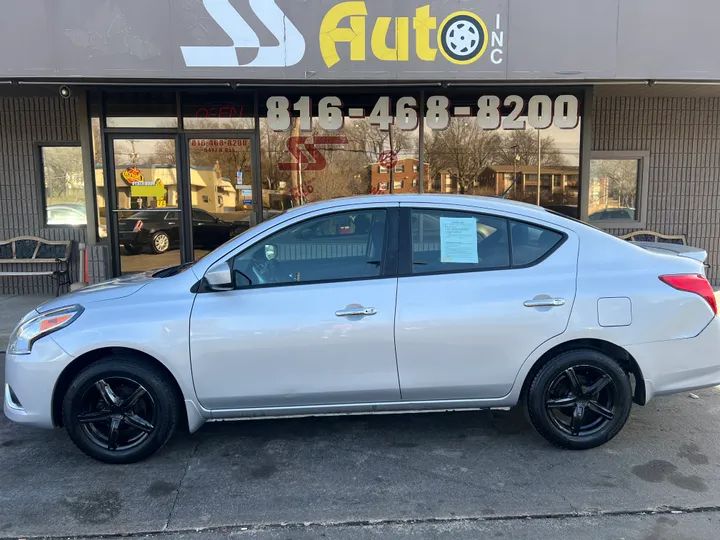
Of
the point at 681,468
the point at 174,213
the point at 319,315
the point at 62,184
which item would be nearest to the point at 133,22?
the point at 174,213

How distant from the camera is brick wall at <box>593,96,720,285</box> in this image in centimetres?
910

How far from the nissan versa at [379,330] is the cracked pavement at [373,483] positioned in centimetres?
26

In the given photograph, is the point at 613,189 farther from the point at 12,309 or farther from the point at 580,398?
the point at 12,309

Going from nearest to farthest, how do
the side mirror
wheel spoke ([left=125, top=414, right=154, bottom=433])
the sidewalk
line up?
the side mirror < wheel spoke ([left=125, top=414, right=154, bottom=433]) < the sidewalk

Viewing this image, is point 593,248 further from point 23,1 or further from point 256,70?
point 23,1

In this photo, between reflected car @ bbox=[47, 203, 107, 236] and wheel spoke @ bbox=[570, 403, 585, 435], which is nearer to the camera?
wheel spoke @ bbox=[570, 403, 585, 435]

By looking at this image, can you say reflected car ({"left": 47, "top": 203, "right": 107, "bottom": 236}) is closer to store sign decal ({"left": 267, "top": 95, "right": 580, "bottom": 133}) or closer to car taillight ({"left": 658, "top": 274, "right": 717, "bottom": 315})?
store sign decal ({"left": 267, "top": 95, "right": 580, "bottom": 133})

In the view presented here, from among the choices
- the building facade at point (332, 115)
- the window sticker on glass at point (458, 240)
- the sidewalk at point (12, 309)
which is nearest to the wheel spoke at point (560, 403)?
the window sticker on glass at point (458, 240)

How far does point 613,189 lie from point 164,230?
7.28 meters

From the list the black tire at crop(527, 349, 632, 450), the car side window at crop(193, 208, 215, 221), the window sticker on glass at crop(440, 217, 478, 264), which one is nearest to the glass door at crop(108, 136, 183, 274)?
A: the car side window at crop(193, 208, 215, 221)

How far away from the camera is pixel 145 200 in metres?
8.37

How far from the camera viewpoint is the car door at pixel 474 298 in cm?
361

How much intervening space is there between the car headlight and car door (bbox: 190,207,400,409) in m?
0.82

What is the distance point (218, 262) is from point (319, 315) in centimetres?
76
